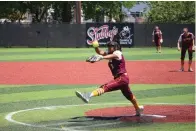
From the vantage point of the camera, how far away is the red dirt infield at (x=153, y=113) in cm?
1102

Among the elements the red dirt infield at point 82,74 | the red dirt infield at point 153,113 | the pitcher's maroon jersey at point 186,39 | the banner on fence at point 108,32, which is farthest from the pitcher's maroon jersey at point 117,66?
the banner on fence at point 108,32

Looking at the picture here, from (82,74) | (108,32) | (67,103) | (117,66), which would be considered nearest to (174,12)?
(108,32)

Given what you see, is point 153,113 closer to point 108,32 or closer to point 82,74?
point 82,74

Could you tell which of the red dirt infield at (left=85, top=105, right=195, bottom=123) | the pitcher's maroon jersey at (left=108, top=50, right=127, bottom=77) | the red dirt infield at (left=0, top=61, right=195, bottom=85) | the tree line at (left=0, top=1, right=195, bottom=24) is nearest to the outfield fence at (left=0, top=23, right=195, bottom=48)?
the tree line at (left=0, top=1, right=195, bottom=24)

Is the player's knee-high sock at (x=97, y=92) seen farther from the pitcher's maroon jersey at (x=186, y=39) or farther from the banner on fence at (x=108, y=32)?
the banner on fence at (x=108, y=32)

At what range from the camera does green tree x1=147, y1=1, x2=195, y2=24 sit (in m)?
52.8

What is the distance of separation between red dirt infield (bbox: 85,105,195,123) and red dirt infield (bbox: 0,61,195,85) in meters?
5.96

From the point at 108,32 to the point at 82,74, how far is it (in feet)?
78.3

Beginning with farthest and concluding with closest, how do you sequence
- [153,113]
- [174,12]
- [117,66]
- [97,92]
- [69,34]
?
[174,12]
[69,34]
[153,113]
[117,66]
[97,92]

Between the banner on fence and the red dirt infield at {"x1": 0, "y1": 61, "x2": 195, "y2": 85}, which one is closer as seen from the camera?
the red dirt infield at {"x1": 0, "y1": 61, "x2": 195, "y2": 85}

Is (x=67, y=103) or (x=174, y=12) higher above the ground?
(x=174, y=12)

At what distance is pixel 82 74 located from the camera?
2200 cm

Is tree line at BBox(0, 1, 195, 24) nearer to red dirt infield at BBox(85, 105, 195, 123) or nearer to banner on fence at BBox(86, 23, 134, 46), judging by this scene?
banner on fence at BBox(86, 23, 134, 46)

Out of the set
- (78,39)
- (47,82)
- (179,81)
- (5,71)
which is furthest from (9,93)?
(78,39)
